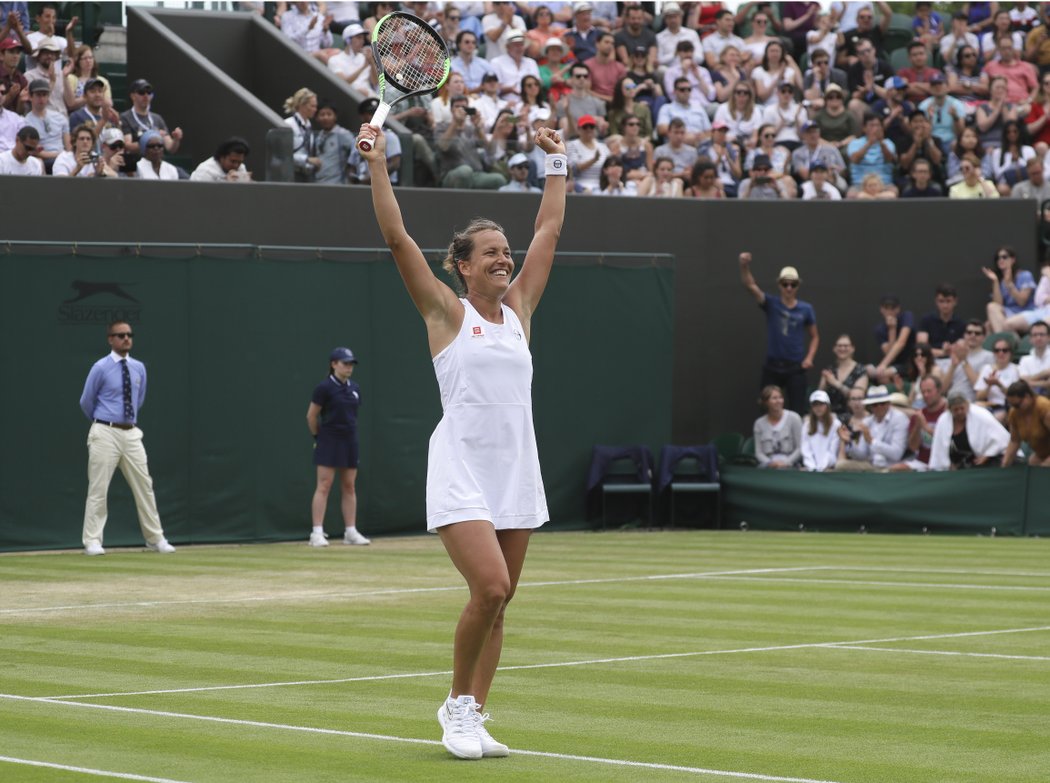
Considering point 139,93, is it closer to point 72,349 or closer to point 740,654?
point 72,349

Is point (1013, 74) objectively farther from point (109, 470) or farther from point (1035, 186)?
point (109, 470)

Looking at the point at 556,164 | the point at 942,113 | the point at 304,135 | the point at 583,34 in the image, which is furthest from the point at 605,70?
the point at 556,164

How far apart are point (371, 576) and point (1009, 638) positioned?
6705mm

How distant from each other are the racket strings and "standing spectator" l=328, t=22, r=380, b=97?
51.5 ft

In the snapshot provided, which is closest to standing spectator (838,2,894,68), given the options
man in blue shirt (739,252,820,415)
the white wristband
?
man in blue shirt (739,252,820,415)

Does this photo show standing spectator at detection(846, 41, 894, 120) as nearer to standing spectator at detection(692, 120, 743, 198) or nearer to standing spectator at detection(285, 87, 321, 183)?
standing spectator at detection(692, 120, 743, 198)

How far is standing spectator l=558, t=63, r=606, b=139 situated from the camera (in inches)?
975

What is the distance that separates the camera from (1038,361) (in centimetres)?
2244

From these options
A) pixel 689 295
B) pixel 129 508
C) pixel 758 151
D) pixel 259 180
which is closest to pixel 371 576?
pixel 129 508

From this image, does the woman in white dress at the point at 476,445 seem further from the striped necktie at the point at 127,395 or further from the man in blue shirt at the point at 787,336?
the man in blue shirt at the point at 787,336

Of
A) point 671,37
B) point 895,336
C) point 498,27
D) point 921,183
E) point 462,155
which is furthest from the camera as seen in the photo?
point 671,37

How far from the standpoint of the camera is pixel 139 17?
24.2 meters

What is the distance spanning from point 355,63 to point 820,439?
821 centimetres

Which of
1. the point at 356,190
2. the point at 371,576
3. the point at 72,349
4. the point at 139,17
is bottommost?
the point at 371,576
